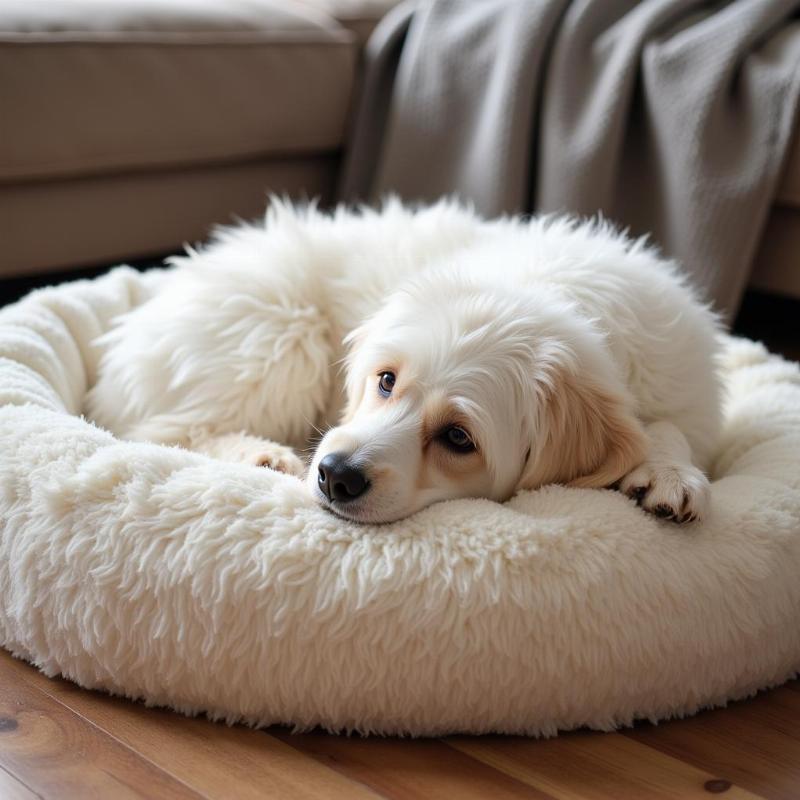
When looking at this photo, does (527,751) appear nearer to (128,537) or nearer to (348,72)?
(128,537)

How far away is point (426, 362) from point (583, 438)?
0.79 ft

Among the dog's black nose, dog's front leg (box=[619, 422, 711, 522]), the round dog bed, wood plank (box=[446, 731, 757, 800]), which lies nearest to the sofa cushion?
the round dog bed

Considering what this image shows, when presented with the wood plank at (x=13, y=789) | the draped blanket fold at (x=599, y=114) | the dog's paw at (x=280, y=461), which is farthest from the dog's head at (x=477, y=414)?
the draped blanket fold at (x=599, y=114)

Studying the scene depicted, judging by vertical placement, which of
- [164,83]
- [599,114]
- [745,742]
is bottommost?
[745,742]

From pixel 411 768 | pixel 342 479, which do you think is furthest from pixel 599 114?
pixel 411 768

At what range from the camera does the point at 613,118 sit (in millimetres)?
2633

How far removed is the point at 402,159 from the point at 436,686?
6.37ft

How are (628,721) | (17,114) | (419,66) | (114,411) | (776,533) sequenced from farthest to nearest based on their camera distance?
(419,66)
(17,114)
(114,411)
(776,533)
(628,721)

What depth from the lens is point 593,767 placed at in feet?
4.15

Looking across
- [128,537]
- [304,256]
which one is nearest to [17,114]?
[304,256]

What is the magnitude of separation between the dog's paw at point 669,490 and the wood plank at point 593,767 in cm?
30

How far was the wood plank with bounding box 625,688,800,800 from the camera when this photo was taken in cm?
127

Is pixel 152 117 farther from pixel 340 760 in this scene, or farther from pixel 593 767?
pixel 593 767

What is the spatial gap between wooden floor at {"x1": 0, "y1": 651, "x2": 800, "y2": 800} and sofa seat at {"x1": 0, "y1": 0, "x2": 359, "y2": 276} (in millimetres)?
1399
